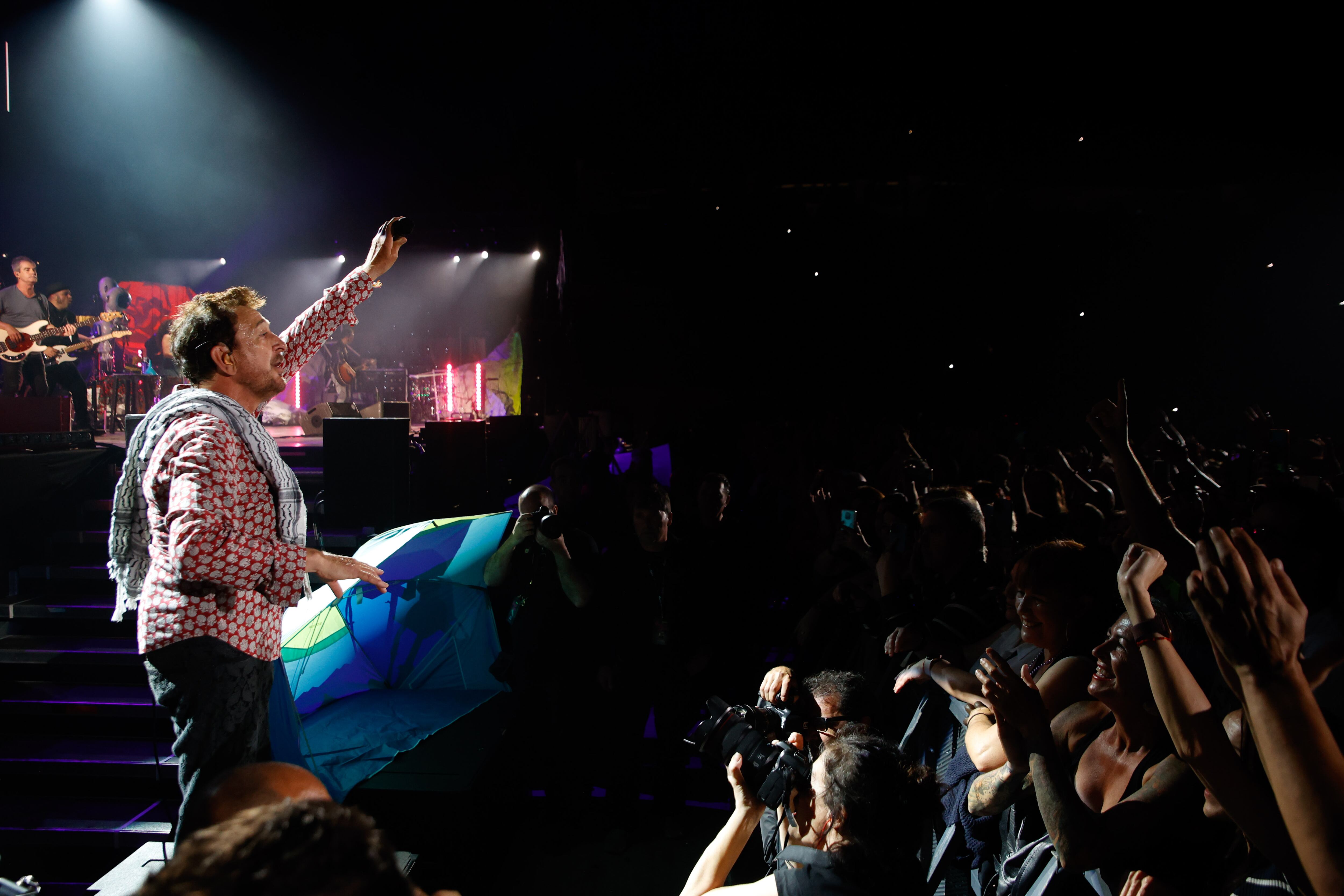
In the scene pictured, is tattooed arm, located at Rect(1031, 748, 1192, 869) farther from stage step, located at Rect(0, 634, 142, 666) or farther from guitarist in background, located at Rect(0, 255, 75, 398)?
guitarist in background, located at Rect(0, 255, 75, 398)

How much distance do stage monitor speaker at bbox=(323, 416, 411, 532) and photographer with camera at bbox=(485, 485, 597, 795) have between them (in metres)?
1.49

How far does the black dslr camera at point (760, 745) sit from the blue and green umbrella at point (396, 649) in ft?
6.03

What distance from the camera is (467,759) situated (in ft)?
9.48

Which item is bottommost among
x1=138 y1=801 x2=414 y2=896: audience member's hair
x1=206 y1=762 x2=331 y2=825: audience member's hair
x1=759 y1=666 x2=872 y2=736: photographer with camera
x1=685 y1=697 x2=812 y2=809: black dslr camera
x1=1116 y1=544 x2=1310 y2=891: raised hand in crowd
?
x1=759 y1=666 x2=872 y2=736: photographer with camera

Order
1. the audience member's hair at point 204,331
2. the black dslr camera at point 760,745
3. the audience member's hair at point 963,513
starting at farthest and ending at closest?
1. the audience member's hair at point 963,513
2. the audience member's hair at point 204,331
3. the black dslr camera at point 760,745

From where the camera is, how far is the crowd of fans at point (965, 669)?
3.50ft

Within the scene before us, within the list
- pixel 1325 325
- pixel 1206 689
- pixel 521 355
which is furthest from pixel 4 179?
pixel 1325 325

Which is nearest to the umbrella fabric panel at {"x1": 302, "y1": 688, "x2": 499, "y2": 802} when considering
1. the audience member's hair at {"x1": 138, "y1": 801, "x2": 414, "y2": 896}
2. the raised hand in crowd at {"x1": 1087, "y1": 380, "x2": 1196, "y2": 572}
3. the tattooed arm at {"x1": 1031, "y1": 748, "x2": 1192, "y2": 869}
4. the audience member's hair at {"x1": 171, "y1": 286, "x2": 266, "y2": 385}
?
the audience member's hair at {"x1": 171, "y1": 286, "x2": 266, "y2": 385}

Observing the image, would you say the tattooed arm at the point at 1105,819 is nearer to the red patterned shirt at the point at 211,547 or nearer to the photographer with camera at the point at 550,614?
the red patterned shirt at the point at 211,547

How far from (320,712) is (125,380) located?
9.85m

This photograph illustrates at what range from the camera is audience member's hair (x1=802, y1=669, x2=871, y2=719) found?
6.63 feet

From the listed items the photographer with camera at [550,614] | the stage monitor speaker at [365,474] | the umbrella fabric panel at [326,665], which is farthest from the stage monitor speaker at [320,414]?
the photographer with camera at [550,614]

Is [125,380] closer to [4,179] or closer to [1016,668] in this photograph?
[4,179]

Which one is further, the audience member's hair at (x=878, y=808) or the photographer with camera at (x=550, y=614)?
the photographer with camera at (x=550, y=614)
